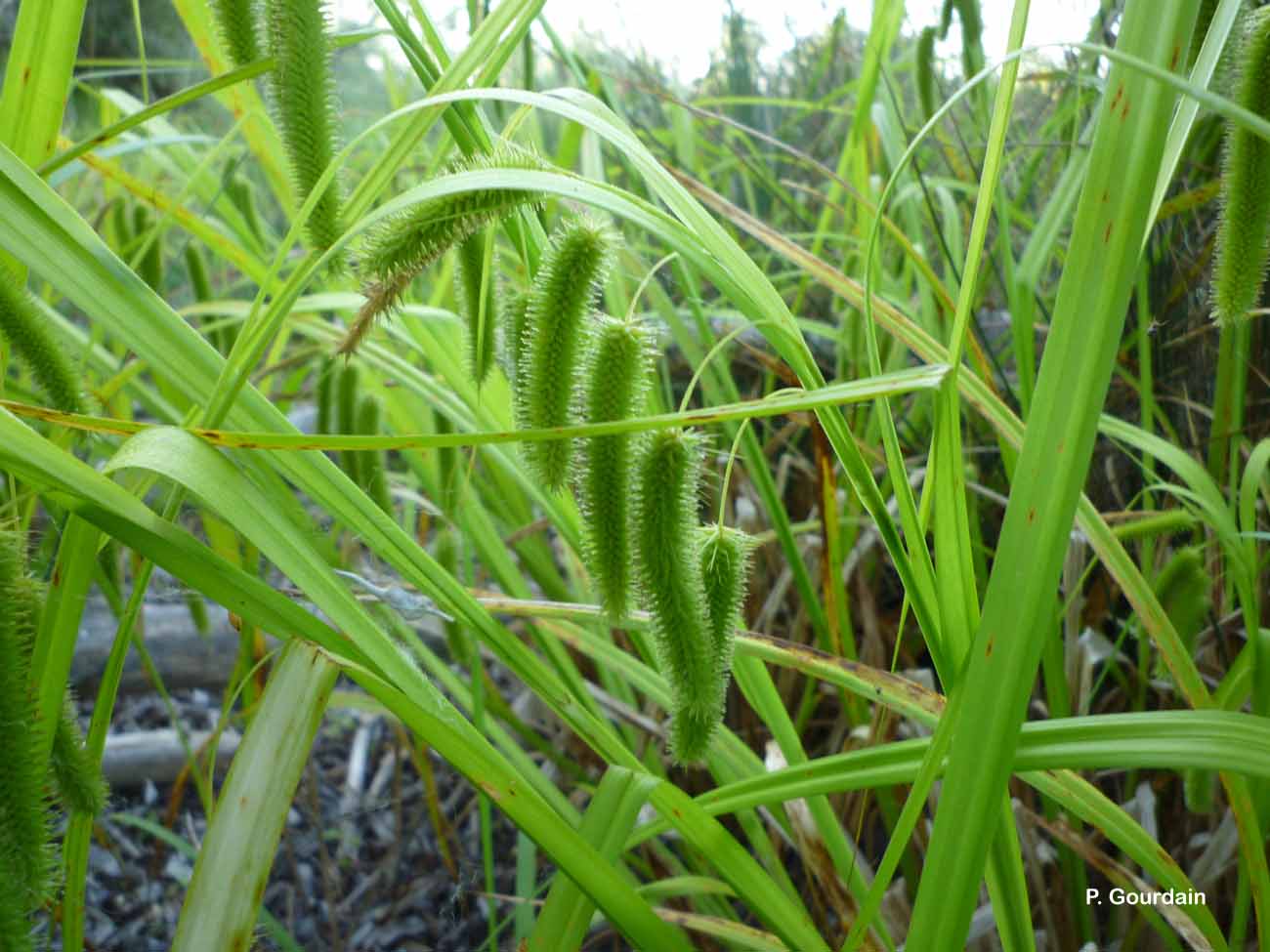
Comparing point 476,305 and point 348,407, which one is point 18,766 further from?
point 348,407

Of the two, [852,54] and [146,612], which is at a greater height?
[852,54]

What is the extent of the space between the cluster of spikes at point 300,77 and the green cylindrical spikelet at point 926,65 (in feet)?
3.75

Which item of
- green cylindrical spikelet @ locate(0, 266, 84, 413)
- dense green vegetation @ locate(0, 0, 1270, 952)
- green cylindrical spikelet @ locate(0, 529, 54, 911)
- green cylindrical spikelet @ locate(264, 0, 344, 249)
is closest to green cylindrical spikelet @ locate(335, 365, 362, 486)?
dense green vegetation @ locate(0, 0, 1270, 952)

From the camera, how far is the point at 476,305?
1.04 m

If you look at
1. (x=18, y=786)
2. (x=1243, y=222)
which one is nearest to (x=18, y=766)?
(x=18, y=786)

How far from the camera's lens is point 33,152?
1030 mm

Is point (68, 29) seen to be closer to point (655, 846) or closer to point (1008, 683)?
point (1008, 683)

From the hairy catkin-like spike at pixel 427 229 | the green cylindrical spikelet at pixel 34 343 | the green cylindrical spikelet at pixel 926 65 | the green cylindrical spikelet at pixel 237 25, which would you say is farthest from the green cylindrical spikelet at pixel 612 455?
the green cylindrical spikelet at pixel 926 65

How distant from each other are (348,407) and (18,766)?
0.78 metres

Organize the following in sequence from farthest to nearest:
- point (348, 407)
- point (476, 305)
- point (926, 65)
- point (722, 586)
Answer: point (926, 65)
point (348, 407)
point (476, 305)
point (722, 586)

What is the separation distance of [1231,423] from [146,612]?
2.56 m

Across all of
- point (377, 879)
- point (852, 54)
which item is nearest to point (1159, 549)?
point (377, 879)

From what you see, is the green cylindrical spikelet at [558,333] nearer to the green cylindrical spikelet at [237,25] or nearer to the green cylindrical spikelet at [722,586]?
the green cylindrical spikelet at [722,586]

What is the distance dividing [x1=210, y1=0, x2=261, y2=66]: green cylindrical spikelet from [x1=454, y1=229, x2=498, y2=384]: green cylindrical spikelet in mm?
259
